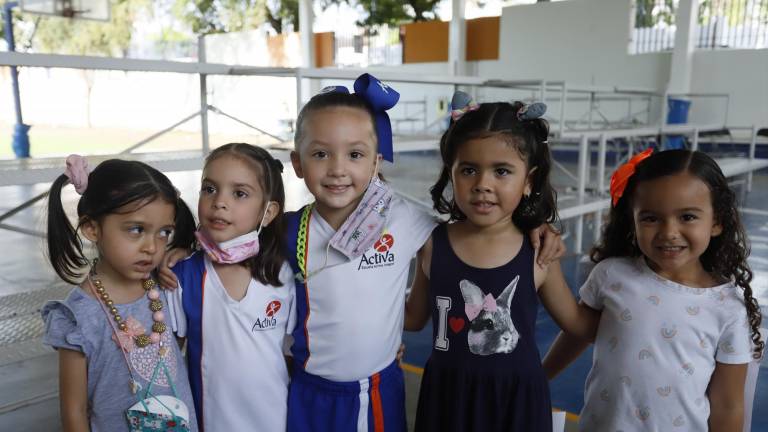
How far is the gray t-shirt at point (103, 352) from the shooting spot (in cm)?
115

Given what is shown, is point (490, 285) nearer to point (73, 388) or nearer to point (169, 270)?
point (169, 270)

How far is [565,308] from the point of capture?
4.57 feet

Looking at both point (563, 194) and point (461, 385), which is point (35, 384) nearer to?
point (461, 385)

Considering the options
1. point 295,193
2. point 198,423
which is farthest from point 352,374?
point 295,193

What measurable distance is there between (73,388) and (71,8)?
7787 mm

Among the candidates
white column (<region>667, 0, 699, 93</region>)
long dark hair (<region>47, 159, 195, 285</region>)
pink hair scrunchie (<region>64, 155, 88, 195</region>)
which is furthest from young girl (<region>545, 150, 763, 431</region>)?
white column (<region>667, 0, 699, 93</region>)

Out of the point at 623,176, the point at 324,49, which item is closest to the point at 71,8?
the point at 623,176

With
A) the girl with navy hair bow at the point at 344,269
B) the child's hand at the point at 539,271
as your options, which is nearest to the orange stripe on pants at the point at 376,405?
the girl with navy hair bow at the point at 344,269

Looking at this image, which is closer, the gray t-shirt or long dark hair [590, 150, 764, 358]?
the gray t-shirt

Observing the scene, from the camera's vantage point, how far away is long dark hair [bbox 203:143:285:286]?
51.1 inches

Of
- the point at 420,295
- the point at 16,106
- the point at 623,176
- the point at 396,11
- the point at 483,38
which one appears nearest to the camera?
the point at 623,176

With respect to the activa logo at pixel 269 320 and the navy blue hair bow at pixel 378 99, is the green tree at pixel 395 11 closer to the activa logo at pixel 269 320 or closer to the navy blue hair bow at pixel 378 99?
the navy blue hair bow at pixel 378 99

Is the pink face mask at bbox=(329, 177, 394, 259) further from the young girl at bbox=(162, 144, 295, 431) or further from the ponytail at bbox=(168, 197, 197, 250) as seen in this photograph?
the ponytail at bbox=(168, 197, 197, 250)

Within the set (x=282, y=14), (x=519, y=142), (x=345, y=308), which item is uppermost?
(x=282, y=14)
